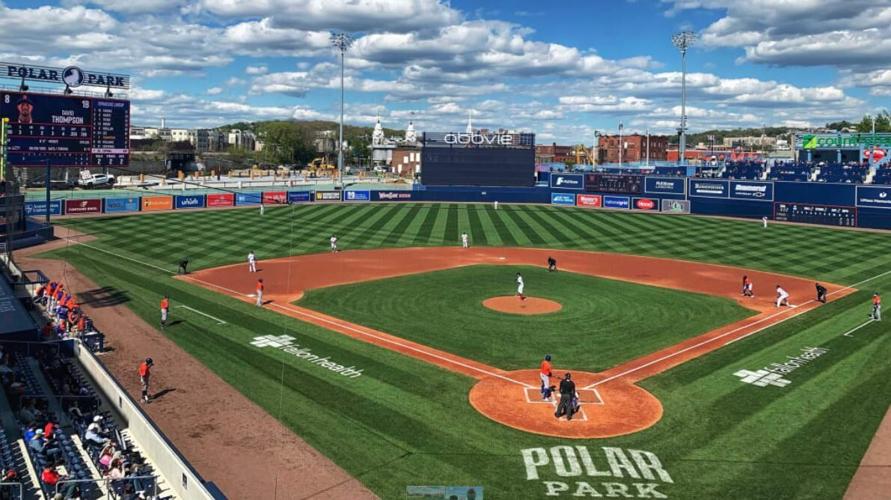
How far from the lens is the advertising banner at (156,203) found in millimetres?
70875

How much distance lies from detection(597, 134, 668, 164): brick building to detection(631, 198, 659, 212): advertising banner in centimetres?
10722

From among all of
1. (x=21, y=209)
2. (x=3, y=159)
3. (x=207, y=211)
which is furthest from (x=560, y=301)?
(x=207, y=211)

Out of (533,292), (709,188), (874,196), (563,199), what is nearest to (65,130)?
(533,292)

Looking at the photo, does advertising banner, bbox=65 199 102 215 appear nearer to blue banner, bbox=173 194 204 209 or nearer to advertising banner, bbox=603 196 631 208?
blue banner, bbox=173 194 204 209

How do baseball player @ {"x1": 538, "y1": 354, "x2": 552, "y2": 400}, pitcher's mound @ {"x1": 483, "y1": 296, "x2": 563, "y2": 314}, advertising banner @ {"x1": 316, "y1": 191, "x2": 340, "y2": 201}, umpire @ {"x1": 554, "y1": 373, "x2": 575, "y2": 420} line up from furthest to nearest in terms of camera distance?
advertising banner @ {"x1": 316, "y1": 191, "x2": 340, "y2": 201} → pitcher's mound @ {"x1": 483, "y1": 296, "x2": 563, "y2": 314} → baseball player @ {"x1": 538, "y1": 354, "x2": 552, "y2": 400} → umpire @ {"x1": 554, "y1": 373, "x2": 575, "y2": 420}

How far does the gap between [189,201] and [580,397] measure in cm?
6454

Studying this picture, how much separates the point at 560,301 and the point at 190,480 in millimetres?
22375

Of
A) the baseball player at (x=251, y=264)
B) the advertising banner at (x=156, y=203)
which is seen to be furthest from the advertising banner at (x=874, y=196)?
the advertising banner at (x=156, y=203)

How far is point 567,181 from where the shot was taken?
8819 centimetres

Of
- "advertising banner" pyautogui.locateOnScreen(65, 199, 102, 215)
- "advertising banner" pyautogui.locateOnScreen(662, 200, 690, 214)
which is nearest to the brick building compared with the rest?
"advertising banner" pyautogui.locateOnScreen(662, 200, 690, 214)

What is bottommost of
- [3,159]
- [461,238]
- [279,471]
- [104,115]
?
[279,471]

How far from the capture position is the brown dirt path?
1410cm

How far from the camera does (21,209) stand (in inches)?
1844

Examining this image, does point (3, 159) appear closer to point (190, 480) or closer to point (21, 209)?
point (21, 209)
